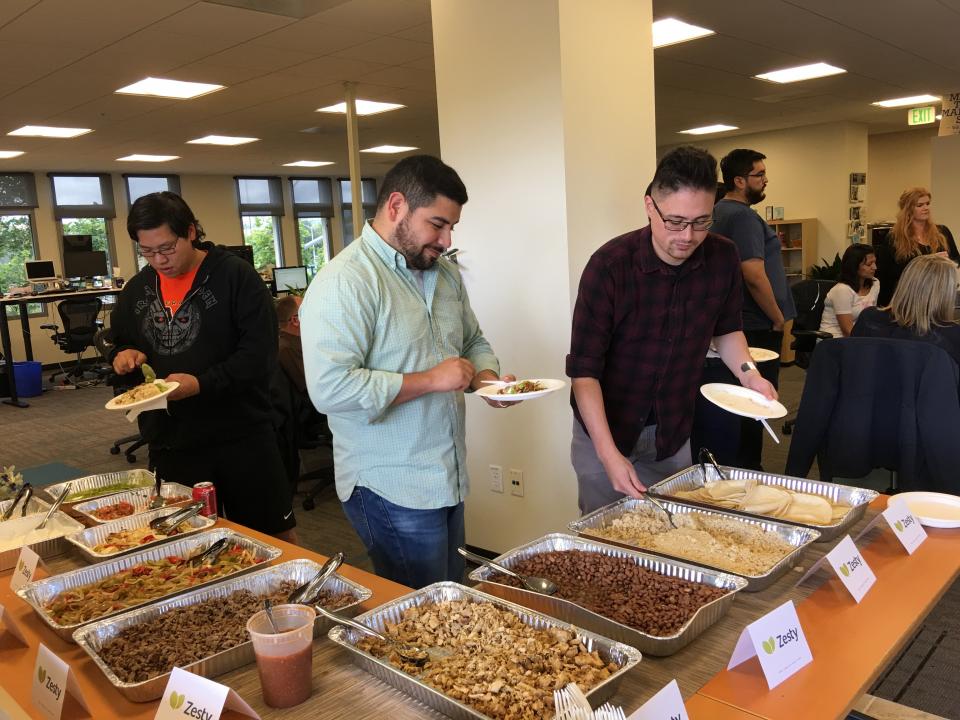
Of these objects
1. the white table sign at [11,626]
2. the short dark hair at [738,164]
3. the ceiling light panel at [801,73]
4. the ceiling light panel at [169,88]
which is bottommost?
the white table sign at [11,626]

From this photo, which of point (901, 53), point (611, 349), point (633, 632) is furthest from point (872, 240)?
point (633, 632)

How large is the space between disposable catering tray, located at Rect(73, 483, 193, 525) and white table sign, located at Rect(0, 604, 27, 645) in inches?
23.2

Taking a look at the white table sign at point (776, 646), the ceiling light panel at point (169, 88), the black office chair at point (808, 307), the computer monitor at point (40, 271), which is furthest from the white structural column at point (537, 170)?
the computer monitor at point (40, 271)

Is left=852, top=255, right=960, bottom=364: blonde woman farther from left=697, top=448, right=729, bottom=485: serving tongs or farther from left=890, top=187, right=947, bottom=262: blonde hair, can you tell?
left=890, top=187, right=947, bottom=262: blonde hair

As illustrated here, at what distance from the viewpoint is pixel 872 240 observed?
10.7 meters

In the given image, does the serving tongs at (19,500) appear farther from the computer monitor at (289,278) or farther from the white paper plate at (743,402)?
the computer monitor at (289,278)

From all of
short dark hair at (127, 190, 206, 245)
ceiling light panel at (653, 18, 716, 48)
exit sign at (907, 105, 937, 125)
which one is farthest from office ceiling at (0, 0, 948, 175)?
short dark hair at (127, 190, 206, 245)

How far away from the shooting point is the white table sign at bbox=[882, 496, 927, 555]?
5.00 ft

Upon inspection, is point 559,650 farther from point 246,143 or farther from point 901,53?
point 246,143

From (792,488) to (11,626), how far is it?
161cm

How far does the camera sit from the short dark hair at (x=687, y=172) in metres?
1.71

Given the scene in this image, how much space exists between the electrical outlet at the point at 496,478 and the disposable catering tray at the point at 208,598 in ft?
6.05

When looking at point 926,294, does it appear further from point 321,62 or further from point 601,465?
point 321,62

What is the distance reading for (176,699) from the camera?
3.42ft
